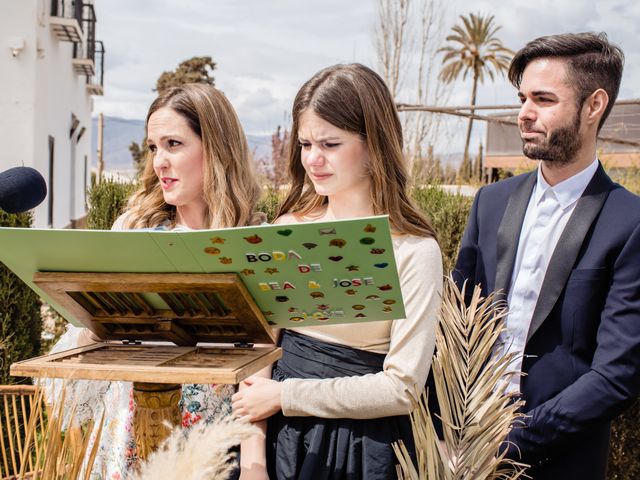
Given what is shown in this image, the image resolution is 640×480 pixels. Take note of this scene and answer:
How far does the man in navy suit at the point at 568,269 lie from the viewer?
2037mm

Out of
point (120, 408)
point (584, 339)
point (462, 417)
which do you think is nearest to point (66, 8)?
point (120, 408)

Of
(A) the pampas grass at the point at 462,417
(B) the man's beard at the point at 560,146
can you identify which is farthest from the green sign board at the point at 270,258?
(B) the man's beard at the point at 560,146

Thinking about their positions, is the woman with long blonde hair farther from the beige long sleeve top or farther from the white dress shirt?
the white dress shirt

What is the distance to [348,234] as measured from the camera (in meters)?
1.22

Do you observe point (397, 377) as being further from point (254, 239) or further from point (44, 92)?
point (44, 92)

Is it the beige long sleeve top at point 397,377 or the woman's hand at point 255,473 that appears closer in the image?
the beige long sleeve top at point 397,377

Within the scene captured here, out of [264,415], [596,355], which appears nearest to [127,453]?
[264,415]

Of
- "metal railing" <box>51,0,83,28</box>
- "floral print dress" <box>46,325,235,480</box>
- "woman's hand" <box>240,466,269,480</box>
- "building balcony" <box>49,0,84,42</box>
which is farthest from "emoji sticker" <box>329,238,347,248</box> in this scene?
"metal railing" <box>51,0,83,28</box>

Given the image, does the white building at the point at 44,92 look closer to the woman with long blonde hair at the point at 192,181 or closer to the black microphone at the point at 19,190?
the woman with long blonde hair at the point at 192,181

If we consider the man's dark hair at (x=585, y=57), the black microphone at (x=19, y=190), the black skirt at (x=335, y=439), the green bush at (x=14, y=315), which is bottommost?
the green bush at (x=14, y=315)

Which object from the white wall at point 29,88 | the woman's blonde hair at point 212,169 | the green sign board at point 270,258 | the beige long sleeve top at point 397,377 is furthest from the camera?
the white wall at point 29,88

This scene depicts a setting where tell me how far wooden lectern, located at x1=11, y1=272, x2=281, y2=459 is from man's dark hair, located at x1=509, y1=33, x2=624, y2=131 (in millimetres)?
1279

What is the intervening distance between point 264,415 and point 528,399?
0.82 meters

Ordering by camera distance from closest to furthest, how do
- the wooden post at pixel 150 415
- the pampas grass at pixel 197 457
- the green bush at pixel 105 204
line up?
1. the pampas grass at pixel 197 457
2. the wooden post at pixel 150 415
3. the green bush at pixel 105 204
